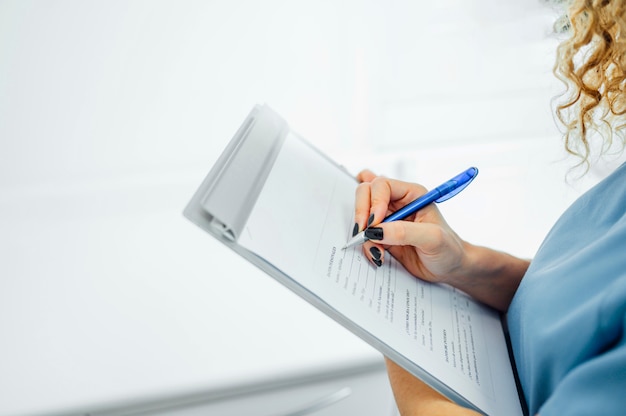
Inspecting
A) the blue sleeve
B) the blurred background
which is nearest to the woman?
the blue sleeve

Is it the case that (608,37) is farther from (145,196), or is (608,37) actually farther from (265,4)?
(145,196)

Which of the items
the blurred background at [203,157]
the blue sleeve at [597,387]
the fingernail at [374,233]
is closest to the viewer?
the blue sleeve at [597,387]

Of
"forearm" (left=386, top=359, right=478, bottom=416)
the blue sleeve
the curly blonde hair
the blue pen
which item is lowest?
the blue sleeve

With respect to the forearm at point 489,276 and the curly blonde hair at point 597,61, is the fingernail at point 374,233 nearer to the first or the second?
the forearm at point 489,276

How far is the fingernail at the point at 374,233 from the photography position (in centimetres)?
44

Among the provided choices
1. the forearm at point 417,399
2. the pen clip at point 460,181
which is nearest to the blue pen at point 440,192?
the pen clip at point 460,181

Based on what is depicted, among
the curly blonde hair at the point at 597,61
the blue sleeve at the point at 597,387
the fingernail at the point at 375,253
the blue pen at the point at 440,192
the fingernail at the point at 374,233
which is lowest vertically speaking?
the blue sleeve at the point at 597,387

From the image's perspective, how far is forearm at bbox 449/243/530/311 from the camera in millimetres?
529

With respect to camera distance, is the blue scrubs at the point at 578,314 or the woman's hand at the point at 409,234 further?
the woman's hand at the point at 409,234

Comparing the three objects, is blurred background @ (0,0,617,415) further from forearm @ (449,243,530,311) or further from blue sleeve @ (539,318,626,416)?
blue sleeve @ (539,318,626,416)

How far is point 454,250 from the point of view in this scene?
1.65ft

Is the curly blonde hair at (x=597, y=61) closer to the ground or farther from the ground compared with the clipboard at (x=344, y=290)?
farther from the ground

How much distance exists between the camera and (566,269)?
1.35 feet

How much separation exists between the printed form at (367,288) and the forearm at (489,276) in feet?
0.06
